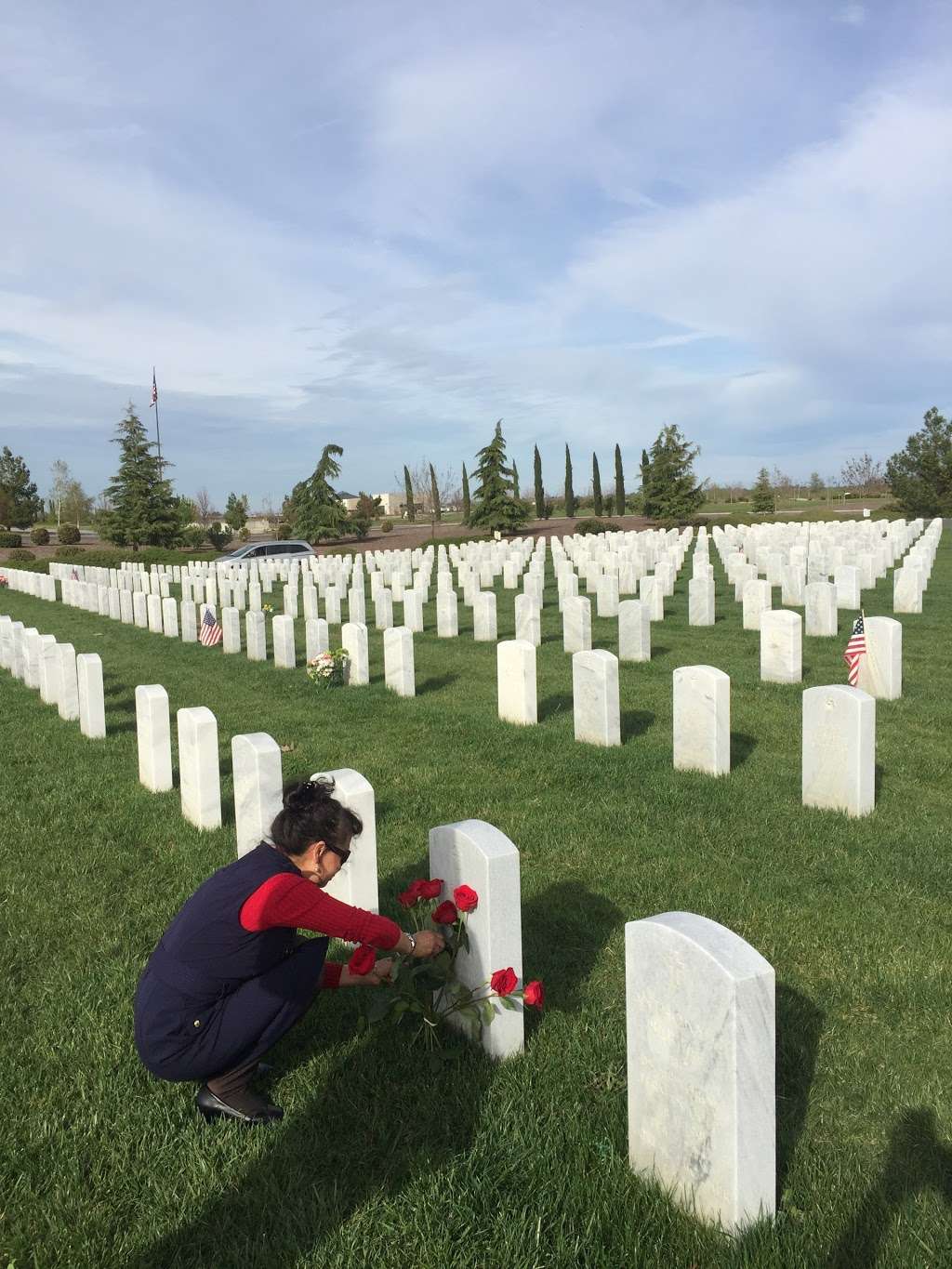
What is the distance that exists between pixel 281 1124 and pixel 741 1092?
58.9 inches

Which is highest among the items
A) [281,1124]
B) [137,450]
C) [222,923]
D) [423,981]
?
[137,450]

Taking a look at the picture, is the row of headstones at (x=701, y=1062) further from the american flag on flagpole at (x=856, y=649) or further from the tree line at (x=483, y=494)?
the tree line at (x=483, y=494)

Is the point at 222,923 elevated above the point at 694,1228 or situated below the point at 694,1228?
above

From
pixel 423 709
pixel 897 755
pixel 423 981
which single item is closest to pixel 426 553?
pixel 423 709

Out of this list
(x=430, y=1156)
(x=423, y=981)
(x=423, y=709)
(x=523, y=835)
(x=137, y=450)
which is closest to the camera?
(x=430, y=1156)

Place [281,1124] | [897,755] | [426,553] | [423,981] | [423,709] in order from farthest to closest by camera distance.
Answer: [426,553], [423,709], [897,755], [423,981], [281,1124]

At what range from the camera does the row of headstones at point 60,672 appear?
857 centimetres

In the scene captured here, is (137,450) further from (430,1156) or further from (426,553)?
(430,1156)

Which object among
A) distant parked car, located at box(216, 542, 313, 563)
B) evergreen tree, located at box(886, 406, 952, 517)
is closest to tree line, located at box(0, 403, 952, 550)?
evergreen tree, located at box(886, 406, 952, 517)

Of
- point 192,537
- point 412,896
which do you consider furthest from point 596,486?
point 412,896

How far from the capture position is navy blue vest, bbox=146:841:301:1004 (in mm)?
3061

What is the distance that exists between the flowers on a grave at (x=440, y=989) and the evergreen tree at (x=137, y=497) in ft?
157

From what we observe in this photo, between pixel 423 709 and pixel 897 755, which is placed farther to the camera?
pixel 423 709

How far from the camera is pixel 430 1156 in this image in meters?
2.80
